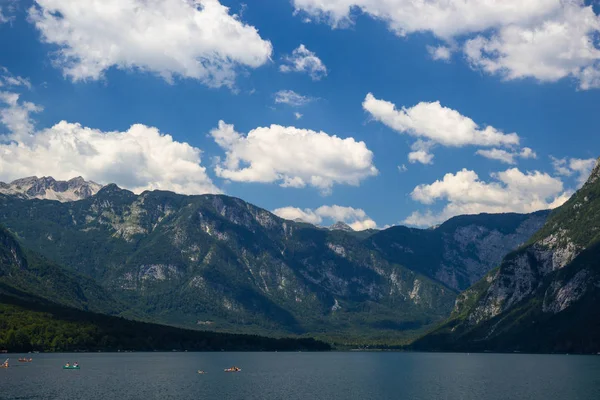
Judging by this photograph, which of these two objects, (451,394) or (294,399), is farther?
(451,394)

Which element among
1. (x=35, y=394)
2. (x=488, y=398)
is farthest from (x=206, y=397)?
(x=488, y=398)

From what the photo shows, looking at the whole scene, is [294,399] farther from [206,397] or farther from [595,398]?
[595,398]

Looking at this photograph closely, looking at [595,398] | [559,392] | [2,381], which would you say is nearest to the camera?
[595,398]

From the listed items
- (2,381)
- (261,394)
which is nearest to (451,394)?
(261,394)

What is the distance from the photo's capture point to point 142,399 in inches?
6201

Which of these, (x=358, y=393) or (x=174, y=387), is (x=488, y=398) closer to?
(x=358, y=393)

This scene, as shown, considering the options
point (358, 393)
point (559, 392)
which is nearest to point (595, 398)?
point (559, 392)

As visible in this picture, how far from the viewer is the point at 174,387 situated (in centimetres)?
19050

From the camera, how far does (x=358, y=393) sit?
584 ft

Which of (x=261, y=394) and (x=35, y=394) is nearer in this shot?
(x=35, y=394)

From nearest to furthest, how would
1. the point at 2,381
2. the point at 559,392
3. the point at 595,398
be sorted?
the point at 595,398, the point at 559,392, the point at 2,381

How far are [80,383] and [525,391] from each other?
136 m

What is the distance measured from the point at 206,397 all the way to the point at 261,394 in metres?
16.7

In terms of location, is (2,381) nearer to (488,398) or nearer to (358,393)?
(358,393)
